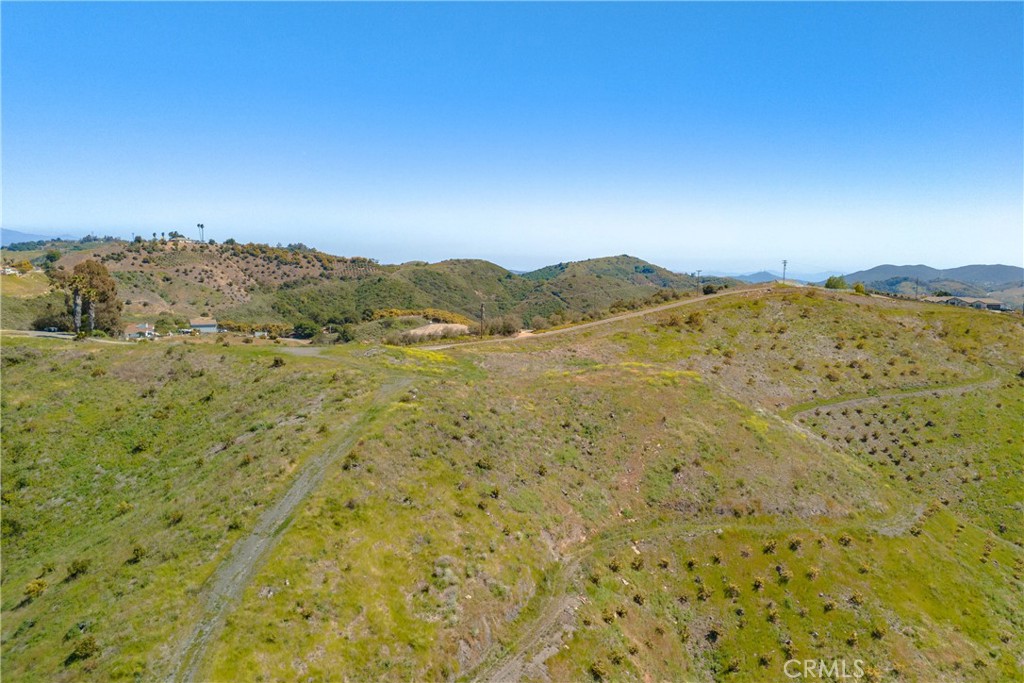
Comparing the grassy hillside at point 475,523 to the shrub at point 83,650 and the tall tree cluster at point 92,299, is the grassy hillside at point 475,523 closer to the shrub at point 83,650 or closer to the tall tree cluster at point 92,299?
the shrub at point 83,650

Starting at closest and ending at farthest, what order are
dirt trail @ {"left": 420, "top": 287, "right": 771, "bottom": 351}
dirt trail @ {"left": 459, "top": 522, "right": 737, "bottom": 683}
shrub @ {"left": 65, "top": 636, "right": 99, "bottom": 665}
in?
shrub @ {"left": 65, "top": 636, "right": 99, "bottom": 665} → dirt trail @ {"left": 459, "top": 522, "right": 737, "bottom": 683} → dirt trail @ {"left": 420, "top": 287, "right": 771, "bottom": 351}

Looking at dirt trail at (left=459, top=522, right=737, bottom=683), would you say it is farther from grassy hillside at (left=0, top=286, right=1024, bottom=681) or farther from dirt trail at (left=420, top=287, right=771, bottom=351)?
dirt trail at (left=420, top=287, right=771, bottom=351)

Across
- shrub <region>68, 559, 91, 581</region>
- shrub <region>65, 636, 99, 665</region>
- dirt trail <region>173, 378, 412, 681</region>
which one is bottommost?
shrub <region>68, 559, 91, 581</region>

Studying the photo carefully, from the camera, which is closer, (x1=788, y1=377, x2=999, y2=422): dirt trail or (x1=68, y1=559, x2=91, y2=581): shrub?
(x1=68, y1=559, x2=91, y2=581): shrub

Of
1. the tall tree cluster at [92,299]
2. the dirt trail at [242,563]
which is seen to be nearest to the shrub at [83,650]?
the dirt trail at [242,563]

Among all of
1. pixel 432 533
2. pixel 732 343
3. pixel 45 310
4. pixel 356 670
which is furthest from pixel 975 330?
pixel 45 310

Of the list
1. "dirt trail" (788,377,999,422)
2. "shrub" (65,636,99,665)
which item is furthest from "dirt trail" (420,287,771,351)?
"shrub" (65,636,99,665)

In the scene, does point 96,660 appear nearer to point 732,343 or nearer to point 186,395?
point 186,395

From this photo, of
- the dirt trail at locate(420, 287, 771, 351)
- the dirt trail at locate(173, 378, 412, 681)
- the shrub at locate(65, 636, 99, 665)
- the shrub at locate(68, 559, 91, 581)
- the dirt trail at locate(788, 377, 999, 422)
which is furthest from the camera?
the dirt trail at locate(420, 287, 771, 351)
